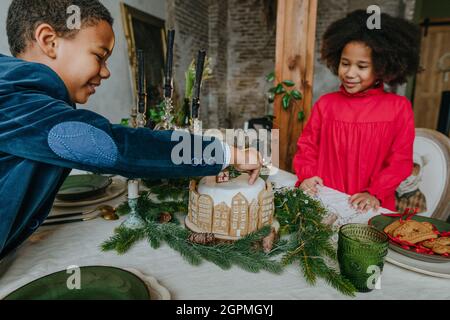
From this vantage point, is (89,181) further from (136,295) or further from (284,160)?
(284,160)

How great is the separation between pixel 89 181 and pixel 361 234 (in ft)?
3.26

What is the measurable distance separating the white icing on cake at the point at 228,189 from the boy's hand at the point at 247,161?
24mm

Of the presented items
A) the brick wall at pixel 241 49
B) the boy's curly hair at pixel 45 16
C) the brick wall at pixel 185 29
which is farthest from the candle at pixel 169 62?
the brick wall at pixel 241 49

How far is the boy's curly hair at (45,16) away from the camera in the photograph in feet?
2.42

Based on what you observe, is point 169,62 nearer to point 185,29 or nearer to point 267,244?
point 267,244

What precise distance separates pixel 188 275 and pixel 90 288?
20 centimetres

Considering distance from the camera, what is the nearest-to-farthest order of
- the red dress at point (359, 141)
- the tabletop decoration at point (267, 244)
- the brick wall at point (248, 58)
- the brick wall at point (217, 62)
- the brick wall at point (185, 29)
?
the tabletop decoration at point (267, 244) → the red dress at point (359, 141) → the brick wall at point (185, 29) → the brick wall at point (217, 62) → the brick wall at point (248, 58)

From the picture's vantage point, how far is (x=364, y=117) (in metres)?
1.66

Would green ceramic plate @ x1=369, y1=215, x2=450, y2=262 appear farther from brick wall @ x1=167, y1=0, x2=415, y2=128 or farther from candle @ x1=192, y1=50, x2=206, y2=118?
brick wall @ x1=167, y1=0, x2=415, y2=128

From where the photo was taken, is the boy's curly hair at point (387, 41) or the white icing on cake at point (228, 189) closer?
the white icing on cake at point (228, 189)

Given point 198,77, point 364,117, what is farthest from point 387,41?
point 198,77

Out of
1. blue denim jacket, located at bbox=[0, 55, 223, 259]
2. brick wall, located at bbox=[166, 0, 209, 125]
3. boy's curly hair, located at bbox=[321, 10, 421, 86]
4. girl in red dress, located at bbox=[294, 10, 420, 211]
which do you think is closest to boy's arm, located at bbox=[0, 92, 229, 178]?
blue denim jacket, located at bbox=[0, 55, 223, 259]

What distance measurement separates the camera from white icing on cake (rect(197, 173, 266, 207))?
0.78m

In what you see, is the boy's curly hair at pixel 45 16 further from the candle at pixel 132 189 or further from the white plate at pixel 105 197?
the white plate at pixel 105 197
